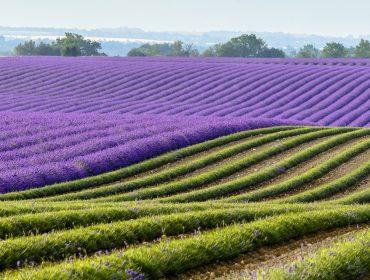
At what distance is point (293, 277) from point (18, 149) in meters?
17.6

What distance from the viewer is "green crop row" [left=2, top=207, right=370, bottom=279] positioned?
812cm

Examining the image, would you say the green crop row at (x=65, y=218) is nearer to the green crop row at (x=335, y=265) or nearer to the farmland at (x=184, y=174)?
the farmland at (x=184, y=174)

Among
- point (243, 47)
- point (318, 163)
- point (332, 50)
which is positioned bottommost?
point (318, 163)

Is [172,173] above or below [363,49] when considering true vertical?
below

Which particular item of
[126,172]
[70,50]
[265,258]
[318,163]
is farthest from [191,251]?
[70,50]

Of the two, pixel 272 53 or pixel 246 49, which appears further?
pixel 246 49

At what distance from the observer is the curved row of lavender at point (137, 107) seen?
2423 cm

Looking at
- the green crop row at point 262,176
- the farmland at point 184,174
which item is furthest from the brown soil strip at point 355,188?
the green crop row at point 262,176

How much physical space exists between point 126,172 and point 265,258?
42.7ft

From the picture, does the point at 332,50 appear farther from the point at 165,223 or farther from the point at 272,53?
the point at 165,223

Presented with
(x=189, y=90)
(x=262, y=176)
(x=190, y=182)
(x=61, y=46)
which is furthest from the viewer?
(x=61, y=46)

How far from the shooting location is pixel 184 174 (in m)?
23.8

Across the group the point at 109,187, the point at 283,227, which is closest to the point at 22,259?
the point at 283,227

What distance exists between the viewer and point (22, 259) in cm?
912
